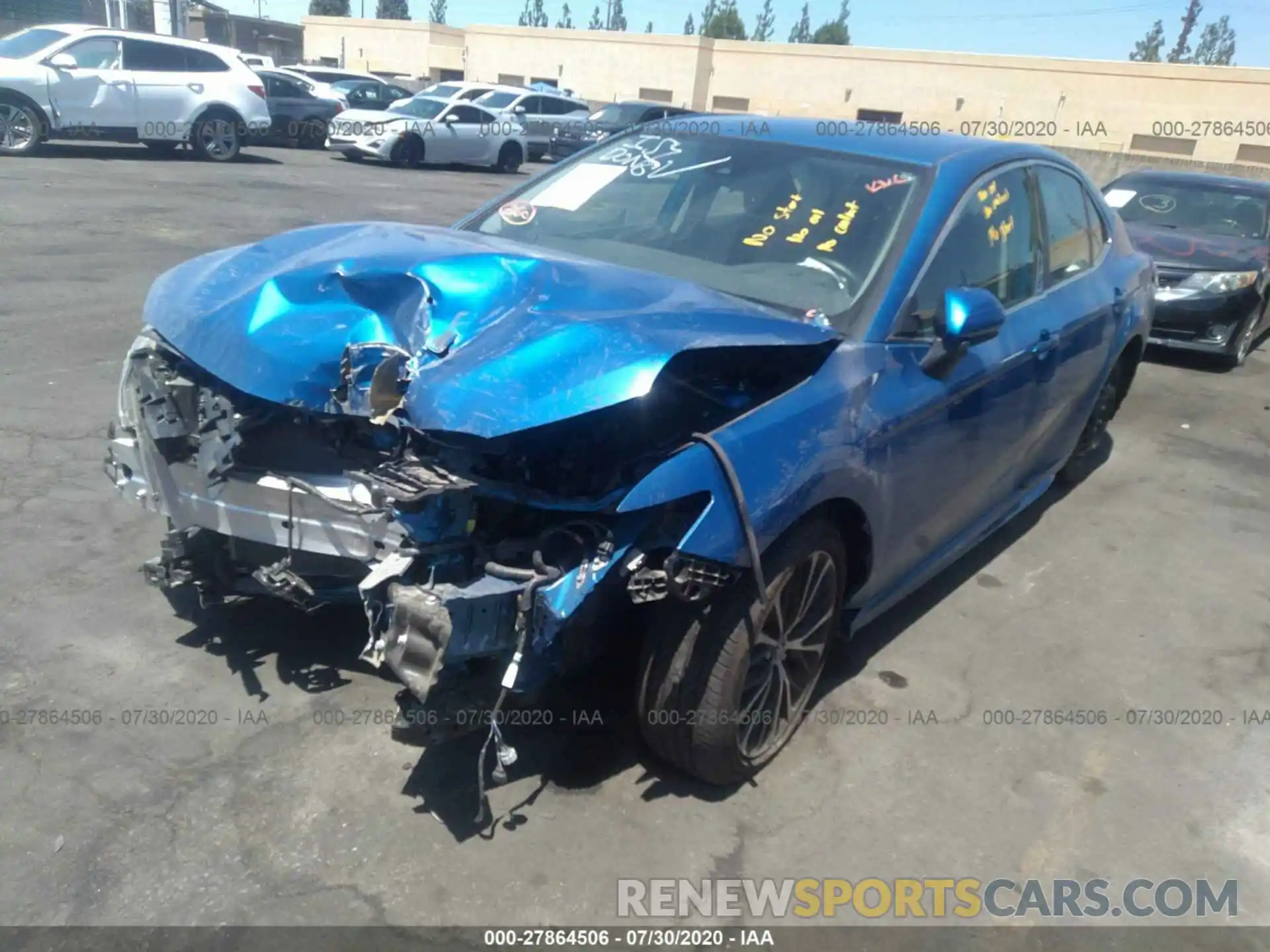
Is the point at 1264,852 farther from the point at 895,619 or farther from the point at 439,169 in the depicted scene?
the point at 439,169

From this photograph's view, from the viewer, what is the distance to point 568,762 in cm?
312

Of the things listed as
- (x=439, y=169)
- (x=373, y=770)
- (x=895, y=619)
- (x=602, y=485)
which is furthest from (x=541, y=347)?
(x=439, y=169)

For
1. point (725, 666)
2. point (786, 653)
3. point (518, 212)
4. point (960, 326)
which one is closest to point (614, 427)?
point (725, 666)

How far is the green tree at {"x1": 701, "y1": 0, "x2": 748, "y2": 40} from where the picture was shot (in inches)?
3799

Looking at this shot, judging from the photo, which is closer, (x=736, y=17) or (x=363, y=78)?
(x=363, y=78)

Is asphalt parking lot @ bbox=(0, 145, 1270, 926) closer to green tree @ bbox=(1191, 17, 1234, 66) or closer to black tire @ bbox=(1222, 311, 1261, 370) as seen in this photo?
black tire @ bbox=(1222, 311, 1261, 370)

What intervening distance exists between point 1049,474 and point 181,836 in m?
3.99

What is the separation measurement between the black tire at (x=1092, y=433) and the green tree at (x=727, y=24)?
321 ft

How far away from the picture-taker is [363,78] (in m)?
25.1

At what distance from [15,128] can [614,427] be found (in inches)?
602

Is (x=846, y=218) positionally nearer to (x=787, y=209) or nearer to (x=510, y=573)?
(x=787, y=209)

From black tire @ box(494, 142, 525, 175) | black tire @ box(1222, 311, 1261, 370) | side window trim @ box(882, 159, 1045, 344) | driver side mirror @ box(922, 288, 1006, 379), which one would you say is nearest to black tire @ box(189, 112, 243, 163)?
black tire @ box(494, 142, 525, 175)
